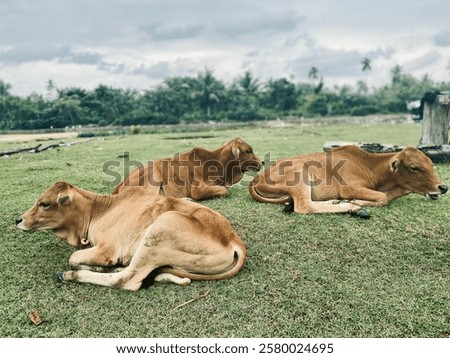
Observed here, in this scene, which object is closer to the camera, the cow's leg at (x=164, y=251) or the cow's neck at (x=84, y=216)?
the cow's leg at (x=164, y=251)

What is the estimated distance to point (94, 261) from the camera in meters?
4.04

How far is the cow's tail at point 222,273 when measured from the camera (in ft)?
12.4

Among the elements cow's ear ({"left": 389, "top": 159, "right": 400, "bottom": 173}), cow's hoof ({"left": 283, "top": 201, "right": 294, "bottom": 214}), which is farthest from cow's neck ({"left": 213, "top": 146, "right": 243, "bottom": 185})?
cow's ear ({"left": 389, "top": 159, "right": 400, "bottom": 173})

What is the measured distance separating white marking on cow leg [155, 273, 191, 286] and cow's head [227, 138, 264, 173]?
11.7ft

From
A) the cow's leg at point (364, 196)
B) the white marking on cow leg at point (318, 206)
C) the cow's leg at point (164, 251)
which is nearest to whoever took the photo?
the cow's leg at point (164, 251)

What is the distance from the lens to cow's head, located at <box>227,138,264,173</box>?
282 inches

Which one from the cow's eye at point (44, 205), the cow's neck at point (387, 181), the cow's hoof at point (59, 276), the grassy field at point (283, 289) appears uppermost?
the cow's eye at point (44, 205)

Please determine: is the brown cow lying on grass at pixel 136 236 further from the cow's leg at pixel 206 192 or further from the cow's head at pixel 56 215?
the cow's leg at pixel 206 192

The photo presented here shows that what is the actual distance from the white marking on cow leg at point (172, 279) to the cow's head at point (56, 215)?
1159 mm

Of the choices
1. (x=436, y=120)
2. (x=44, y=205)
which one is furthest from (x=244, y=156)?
(x=436, y=120)

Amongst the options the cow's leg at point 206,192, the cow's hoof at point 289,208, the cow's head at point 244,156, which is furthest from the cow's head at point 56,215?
the cow's head at point 244,156

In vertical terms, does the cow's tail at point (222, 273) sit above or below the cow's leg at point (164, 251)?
below

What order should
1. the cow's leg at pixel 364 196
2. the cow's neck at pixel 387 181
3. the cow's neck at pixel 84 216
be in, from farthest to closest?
the cow's neck at pixel 387 181 → the cow's leg at pixel 364 196 → the cow's neck at pixel 84 216

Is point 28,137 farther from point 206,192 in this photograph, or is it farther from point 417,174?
point 417,174
